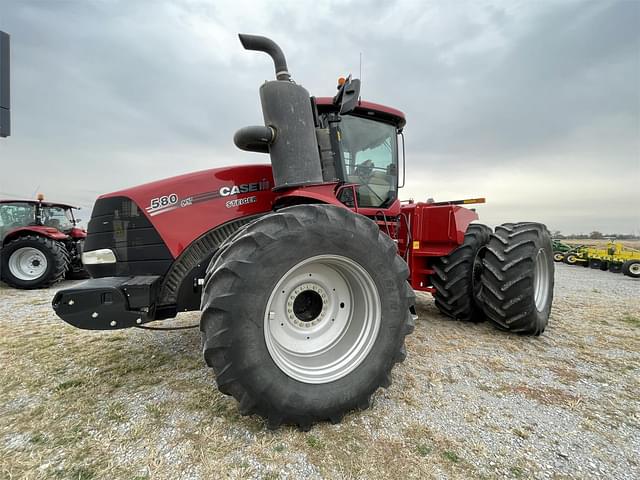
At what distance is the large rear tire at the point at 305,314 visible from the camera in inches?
69.3

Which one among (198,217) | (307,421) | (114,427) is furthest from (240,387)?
(198,217)

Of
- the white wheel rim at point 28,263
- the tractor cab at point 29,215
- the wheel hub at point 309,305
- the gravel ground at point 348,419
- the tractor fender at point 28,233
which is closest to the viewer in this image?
the gravel ground at point 348,419

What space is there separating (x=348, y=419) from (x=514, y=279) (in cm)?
242

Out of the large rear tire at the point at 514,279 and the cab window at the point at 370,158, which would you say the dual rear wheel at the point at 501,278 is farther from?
the cab window at the point at 370,158

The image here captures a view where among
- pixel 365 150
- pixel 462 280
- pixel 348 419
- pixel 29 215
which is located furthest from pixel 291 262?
pixel 29 215

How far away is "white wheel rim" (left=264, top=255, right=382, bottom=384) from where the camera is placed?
6.91ft

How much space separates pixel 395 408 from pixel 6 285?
9.67m

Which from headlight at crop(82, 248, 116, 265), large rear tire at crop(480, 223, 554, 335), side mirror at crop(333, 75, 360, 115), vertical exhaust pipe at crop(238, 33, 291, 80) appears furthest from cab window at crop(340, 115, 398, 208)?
headlight at crop(82, 248, 116, 265)

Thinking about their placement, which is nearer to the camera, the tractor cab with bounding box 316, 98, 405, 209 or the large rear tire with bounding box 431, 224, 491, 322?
the tractor cab with bounding box 316, 98, 405, 209

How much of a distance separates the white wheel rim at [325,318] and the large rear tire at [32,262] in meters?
7.75

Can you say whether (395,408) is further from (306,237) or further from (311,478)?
(306,237)

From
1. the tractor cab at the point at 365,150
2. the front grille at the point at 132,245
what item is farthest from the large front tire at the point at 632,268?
the front grille at the point at 132,245

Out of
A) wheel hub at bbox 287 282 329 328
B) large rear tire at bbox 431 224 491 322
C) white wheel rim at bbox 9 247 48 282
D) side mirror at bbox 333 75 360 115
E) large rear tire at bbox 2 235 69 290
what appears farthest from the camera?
white wheel rim at bbox 9 247 48 282

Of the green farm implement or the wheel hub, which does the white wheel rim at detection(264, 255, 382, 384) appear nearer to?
the wheel hub
